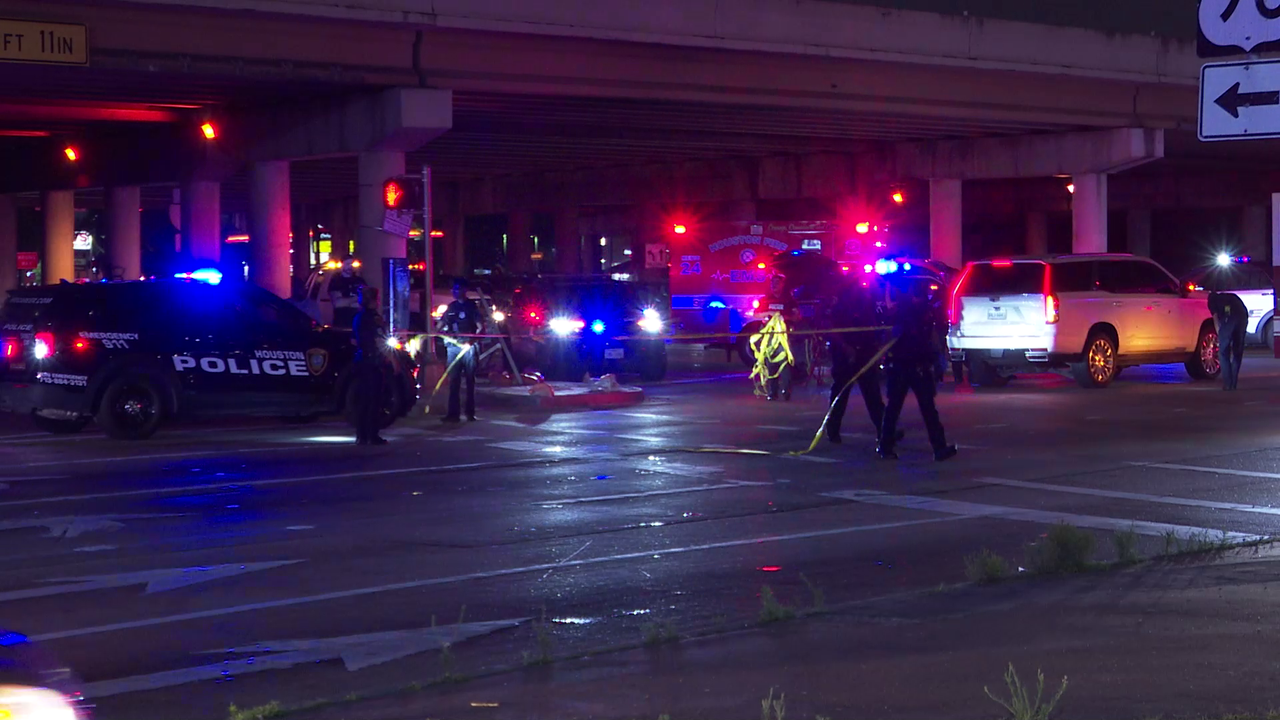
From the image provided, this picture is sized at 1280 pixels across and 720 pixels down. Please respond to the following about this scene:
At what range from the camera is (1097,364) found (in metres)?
25.0

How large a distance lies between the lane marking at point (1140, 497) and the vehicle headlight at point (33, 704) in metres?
8.77

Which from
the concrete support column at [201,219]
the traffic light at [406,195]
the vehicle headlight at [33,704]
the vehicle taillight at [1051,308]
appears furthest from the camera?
the concrete support column at [201,219]

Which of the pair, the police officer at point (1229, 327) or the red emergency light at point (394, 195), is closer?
the police officer at point (1229, 327)

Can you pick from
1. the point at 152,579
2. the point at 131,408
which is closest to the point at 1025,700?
the point at 152,579

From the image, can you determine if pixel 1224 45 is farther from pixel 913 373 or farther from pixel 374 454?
pixel 374 454

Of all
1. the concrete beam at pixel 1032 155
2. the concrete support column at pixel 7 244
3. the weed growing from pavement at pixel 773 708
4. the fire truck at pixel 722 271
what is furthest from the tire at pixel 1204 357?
the concrete support column at pixel 7 244

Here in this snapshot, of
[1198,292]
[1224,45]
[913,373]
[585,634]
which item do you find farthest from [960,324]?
[585,634]

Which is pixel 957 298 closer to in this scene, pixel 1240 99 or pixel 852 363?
pixel 852 363

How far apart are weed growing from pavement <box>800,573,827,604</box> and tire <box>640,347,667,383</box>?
1848 centimetres

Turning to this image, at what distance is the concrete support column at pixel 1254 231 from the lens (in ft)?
243

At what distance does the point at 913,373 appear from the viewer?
621 inches

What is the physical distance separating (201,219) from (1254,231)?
175 feet

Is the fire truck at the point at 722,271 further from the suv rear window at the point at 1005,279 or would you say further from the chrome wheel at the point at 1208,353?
the chrome wheel at the point at 1208,353

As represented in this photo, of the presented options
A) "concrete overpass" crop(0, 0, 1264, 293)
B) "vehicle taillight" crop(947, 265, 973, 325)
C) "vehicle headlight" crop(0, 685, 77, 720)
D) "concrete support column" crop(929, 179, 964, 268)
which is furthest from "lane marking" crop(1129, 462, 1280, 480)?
"concrete support column" crop(929, 179, 964, 268)
